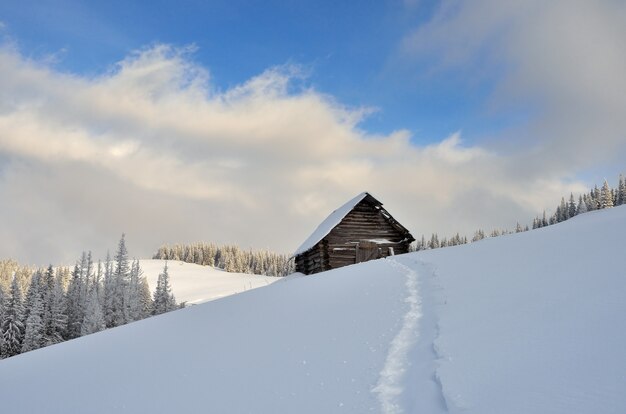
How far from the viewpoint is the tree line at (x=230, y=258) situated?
151500mm

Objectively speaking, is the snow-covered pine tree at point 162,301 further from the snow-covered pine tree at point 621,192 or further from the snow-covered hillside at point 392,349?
the snow-covered pine tree at point 621,192

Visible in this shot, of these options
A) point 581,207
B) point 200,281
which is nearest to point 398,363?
point 581,207

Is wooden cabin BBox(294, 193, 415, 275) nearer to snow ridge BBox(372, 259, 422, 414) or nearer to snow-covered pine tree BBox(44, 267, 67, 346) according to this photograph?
snow ridge BBox(372, 259, 422, 414)

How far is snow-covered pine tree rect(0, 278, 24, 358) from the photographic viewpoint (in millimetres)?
52234

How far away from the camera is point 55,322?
6375 centimetres

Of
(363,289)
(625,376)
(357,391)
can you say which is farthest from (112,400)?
(625,376)

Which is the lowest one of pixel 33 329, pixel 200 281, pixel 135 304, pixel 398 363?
pixel 33 329

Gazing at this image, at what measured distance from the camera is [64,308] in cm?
6694

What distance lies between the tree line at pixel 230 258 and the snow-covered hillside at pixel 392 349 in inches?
5180

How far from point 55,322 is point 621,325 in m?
72.4

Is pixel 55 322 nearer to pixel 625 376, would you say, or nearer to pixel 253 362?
pixel 253 362

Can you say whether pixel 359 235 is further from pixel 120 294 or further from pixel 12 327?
pixel 120 294

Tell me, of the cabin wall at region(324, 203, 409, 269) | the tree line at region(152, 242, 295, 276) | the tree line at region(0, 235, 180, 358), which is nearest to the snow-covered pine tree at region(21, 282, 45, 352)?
the tree line at region(0, 235, 180, 358)

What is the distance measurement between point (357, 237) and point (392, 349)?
2348 centimetres
